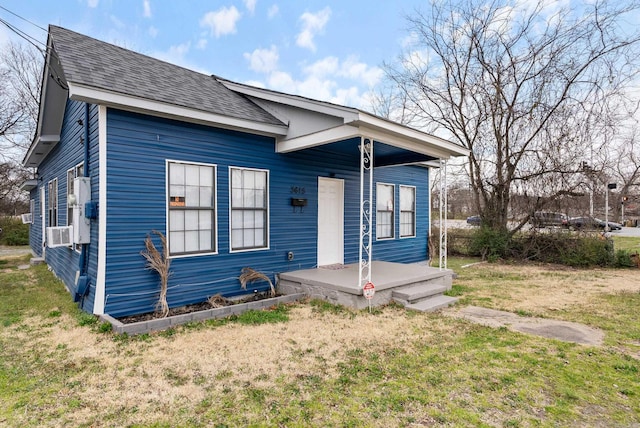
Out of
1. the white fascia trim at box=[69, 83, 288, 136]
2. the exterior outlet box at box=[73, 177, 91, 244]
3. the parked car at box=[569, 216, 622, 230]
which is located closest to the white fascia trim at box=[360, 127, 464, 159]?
the white fascia trim at box=[69, 83, 288, 136]

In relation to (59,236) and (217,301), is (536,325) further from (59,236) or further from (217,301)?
(59,236)

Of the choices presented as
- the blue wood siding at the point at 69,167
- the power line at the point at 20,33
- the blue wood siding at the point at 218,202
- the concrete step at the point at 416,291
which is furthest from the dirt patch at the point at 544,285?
the power line at the point at 20,33

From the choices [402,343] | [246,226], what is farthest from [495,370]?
[246,226]

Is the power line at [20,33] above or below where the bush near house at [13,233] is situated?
above

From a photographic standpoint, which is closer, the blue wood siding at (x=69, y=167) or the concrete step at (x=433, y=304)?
the blue wood siding at (x=69, y=167)

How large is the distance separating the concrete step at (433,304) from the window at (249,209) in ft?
9.10

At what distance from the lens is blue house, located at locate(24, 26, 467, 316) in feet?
15.3

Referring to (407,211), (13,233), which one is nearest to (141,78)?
(407,211)

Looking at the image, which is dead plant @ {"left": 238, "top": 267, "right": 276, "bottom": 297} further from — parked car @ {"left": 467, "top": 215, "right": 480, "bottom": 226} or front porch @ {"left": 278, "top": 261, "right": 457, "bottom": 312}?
parked car @ {"left": 467, "top": 215, "right": 480, "bottom": 226}

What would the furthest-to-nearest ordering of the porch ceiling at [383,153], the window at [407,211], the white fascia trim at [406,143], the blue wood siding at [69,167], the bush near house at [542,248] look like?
1. the bush near house at [542,248]
2. the window at [407,211]
3. the porch ceiling at [383,153]
4. the white fascia trim at [406,143]
5. the blue wood siding at [69,167]

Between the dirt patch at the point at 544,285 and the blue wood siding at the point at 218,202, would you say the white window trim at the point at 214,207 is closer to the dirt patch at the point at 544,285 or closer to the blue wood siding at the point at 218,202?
the blue wood siding at the point at 218,202

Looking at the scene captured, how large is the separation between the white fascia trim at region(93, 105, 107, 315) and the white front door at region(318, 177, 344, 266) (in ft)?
12.6

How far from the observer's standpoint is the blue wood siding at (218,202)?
4680 millimetres

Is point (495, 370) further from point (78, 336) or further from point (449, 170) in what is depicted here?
point (449, 170)
